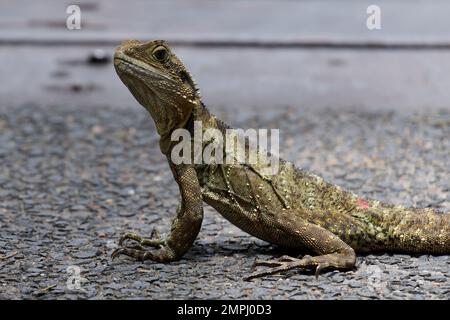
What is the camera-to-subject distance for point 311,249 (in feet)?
19.4

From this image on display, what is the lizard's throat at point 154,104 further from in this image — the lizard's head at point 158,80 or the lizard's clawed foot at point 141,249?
the lizard's clawed foot at point 141,249

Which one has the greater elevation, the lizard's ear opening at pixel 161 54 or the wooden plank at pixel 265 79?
the lizard's ear opening at pixel 161 54

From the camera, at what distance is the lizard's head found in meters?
5.95

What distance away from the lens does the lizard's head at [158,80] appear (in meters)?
5.95

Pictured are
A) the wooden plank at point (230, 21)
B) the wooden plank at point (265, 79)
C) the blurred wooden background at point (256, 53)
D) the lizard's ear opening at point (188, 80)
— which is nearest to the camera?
the lizard's ear opening at point (188, 80)

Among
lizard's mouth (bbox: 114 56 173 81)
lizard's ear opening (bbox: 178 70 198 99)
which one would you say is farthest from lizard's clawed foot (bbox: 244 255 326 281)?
→ lizard's mouth (bbox: 114 56 173 81)

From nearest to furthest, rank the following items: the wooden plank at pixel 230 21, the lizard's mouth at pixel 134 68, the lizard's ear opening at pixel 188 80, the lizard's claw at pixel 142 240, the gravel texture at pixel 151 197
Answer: the gravel texture at pixel 151 197 → the lizard's mouth at pixel 134 68 → the lizard's ear opening at pixel 188 80 → the lizard's claw at pixel 142 240 → the wooden plank at pixel 230 21

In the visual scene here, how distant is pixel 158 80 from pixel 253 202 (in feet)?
3.35

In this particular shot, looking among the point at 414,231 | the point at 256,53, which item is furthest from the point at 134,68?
the point at 256,53

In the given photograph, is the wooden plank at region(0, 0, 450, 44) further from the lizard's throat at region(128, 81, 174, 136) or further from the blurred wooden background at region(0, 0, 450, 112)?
the lizard's throat at region(128, 81, 174, 136)

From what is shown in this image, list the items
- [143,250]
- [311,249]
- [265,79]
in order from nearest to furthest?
[311,249] → [143,250] → [265,79]

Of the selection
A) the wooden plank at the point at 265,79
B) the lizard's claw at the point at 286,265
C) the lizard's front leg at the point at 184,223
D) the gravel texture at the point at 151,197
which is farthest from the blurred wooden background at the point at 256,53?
the lizard's claw at the point at 286,265

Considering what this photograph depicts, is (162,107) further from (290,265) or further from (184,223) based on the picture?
(290,265)
